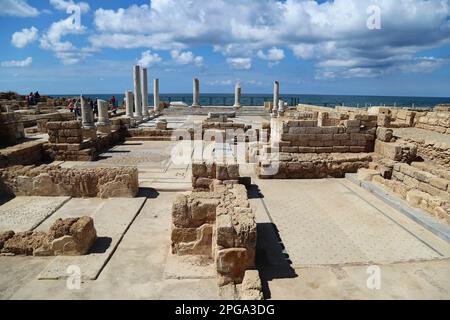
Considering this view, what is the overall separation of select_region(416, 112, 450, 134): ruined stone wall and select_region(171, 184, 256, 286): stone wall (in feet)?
48.1

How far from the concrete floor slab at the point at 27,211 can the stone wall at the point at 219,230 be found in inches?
133

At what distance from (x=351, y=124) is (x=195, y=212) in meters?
7.87

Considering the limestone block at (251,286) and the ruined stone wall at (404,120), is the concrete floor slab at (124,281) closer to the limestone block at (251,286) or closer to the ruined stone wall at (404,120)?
the limestone block at (251,286)

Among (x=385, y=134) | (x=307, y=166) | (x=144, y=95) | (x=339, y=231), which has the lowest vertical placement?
(x=339, y=231)

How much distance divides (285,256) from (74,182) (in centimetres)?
589

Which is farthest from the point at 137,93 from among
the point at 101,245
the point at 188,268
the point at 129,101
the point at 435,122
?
the point at 188,268

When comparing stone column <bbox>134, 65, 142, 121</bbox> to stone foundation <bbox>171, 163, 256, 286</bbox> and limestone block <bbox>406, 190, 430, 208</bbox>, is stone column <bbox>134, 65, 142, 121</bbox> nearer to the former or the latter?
stone foundation <bbox>171, 163, 256, 286</bbox>

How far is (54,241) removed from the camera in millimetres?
5270

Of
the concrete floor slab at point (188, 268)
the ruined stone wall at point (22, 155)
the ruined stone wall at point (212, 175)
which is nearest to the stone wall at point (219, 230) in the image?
the concrete floor slab at point (188, 268)

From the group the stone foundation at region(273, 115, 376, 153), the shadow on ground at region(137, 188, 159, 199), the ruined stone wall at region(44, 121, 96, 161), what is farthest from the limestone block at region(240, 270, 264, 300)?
the ruined stone wall at region(44, 121, 96, 161)

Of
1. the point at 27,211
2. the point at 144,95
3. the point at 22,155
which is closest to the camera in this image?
the point at 27,211

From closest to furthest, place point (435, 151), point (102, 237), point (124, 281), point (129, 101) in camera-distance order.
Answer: point (124, 281)
point (102, 237)
point (435, 151)
point (129, 101)

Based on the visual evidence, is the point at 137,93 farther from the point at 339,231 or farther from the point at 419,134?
the point at 339,231

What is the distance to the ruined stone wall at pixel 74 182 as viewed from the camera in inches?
320
